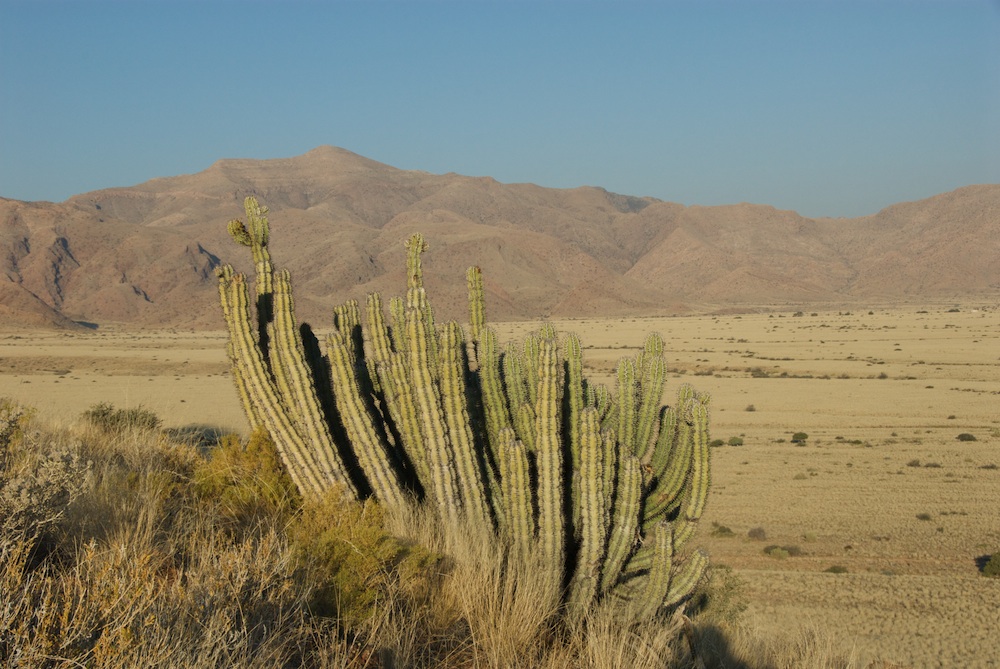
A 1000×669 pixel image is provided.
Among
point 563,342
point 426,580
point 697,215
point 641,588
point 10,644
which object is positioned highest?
point 697,215

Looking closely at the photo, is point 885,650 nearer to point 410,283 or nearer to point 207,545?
point 410,283

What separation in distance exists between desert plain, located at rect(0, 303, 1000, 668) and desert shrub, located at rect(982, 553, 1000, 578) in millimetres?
161

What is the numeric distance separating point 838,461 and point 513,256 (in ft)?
326

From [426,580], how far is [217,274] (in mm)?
3526

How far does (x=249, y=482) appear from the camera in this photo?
23.0 ft

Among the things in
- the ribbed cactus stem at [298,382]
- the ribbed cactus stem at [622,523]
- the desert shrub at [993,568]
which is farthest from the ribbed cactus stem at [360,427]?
the desert shrub at [993,568]

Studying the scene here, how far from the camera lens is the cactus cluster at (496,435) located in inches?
243

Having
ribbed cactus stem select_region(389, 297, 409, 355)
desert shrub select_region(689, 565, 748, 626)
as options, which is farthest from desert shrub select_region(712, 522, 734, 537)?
ribbed cactus stem select_region(389, 297, 409, 355)

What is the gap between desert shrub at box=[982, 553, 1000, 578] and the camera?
13789 mm

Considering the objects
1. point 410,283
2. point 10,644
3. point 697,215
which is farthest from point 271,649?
point 697,215

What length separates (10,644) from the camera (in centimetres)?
305

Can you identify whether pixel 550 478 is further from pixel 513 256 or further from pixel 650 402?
pixel 513 256

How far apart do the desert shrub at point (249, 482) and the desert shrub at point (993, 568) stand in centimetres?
1191

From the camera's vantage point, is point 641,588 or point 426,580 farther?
point 641,588
